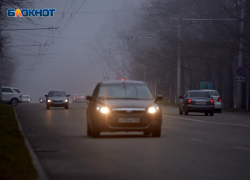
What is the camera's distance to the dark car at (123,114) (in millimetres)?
16641

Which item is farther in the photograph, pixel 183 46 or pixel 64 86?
pixel 64 86

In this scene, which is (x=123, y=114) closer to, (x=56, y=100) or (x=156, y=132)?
(x=156, y=132)

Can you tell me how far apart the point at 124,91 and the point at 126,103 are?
3.49ft

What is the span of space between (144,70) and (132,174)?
217 feet

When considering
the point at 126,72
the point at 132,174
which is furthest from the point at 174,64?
the point at 132,174

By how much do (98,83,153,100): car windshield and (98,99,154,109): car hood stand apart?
50cm

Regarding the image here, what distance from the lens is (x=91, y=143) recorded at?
15703 millimetres

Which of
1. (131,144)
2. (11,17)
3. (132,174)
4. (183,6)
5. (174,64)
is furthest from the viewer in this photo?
(174,64)

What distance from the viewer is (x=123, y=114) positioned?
16.6 m

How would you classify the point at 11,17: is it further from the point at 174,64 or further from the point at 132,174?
the point at 132,174

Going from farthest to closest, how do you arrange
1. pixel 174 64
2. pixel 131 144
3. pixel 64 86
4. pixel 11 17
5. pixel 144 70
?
pixel 64 86
pixel 144 70
pixel 174 64
pixel 11 17
pixel 131 144

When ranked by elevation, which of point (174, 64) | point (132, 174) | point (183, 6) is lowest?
point (132, 174)
